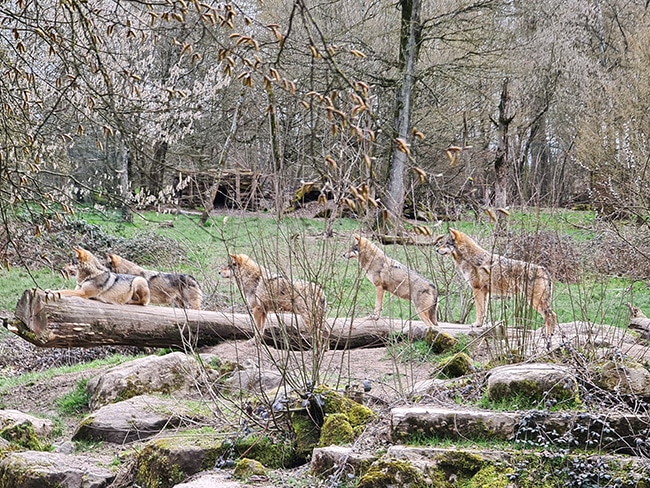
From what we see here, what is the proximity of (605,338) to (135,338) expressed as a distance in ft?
20.9

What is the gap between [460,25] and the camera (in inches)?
889

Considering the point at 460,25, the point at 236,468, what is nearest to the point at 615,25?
the point at 460,25

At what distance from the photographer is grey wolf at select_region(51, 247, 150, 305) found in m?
10.2

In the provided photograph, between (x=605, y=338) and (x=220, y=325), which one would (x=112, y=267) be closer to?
(x=220, y=325)

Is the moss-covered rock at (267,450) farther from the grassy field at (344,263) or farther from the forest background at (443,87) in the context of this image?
the forest background at (443,87)

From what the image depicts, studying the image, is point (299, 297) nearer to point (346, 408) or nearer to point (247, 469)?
point (346, 408)

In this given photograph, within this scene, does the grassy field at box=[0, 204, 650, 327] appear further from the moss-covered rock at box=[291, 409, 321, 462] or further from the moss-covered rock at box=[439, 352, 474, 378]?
the moss-covered rock at box=[291, 409, 321, 462]

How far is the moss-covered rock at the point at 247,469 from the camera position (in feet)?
17.5

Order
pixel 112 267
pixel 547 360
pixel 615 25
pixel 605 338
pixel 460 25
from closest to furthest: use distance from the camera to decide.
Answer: pixel 547 360
pixel 605 338
pixel 112 267
pixel 460 25
pixel 615 25

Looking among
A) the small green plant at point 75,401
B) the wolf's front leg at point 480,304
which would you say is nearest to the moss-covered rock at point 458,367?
the wolf's front leg at point 480,304

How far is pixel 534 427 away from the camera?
16.7ft

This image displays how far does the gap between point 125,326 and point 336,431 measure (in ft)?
17.2

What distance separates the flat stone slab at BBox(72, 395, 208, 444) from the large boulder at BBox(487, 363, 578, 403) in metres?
2.96

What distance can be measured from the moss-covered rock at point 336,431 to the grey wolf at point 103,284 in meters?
5.52
